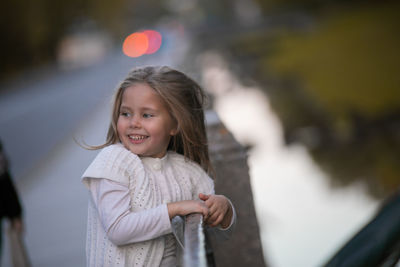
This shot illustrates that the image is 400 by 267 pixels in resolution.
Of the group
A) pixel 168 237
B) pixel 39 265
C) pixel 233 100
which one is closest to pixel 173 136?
pixel 168 237

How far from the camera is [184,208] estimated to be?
1.81 metres

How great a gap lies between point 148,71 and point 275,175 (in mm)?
5651

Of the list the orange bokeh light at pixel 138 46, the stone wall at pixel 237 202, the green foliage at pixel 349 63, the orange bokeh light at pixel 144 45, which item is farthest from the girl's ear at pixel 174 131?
the orange bokeh light at pixel 138 46

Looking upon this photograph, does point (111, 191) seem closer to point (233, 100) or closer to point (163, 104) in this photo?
point (163, 104)

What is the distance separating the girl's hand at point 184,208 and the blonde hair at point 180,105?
0.33 m

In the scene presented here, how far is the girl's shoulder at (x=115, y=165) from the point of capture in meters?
1.82

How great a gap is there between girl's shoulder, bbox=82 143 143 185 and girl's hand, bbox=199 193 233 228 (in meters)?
0.29

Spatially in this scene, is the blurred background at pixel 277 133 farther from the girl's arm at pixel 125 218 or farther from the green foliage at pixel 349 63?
the girl's arm at pixel 125 218

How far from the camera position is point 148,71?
6.64ft

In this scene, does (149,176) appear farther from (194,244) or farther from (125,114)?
(194,244)

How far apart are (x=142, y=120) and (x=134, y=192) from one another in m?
0.30

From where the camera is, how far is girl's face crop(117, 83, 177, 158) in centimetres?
196

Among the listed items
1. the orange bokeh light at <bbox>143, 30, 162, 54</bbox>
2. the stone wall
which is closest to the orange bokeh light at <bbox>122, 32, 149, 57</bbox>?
the orange bokeh light at <bbox>143, 30, 162, 54</bbox>

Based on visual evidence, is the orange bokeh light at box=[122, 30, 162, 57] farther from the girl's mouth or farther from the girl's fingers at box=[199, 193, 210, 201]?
the girl's fingers at box=[199, 193, 210, 201]
